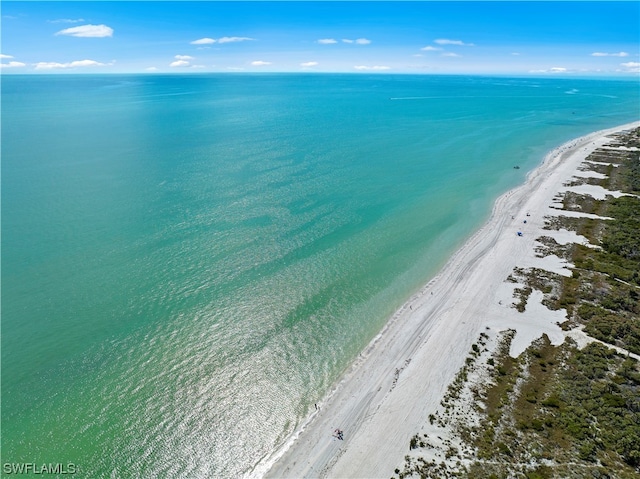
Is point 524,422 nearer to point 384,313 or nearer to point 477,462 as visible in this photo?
point 477,462

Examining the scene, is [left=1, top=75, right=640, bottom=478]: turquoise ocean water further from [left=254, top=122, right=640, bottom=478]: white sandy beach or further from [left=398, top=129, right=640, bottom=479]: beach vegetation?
[left=398, top=129, right=640, bottom=479]: beach vegetation

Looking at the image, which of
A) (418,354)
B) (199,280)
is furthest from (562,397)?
(199,280)

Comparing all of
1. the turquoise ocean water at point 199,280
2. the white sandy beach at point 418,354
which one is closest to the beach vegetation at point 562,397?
the white sandy beach at point 418,354

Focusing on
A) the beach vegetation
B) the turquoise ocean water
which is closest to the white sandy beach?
the beach vegetation

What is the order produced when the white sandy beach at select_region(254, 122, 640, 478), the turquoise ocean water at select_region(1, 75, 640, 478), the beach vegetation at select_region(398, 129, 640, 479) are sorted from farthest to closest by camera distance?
the turquoise ocean water at select_region(1, 75, 640, 478), the white sandy beach at select_region(254, 122, 640, 478), the beach vegetation at select_region(398, 129, 640, 479)

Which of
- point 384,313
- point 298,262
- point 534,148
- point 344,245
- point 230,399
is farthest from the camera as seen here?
point 534,148

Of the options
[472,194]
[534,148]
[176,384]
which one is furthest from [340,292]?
[534,148]
